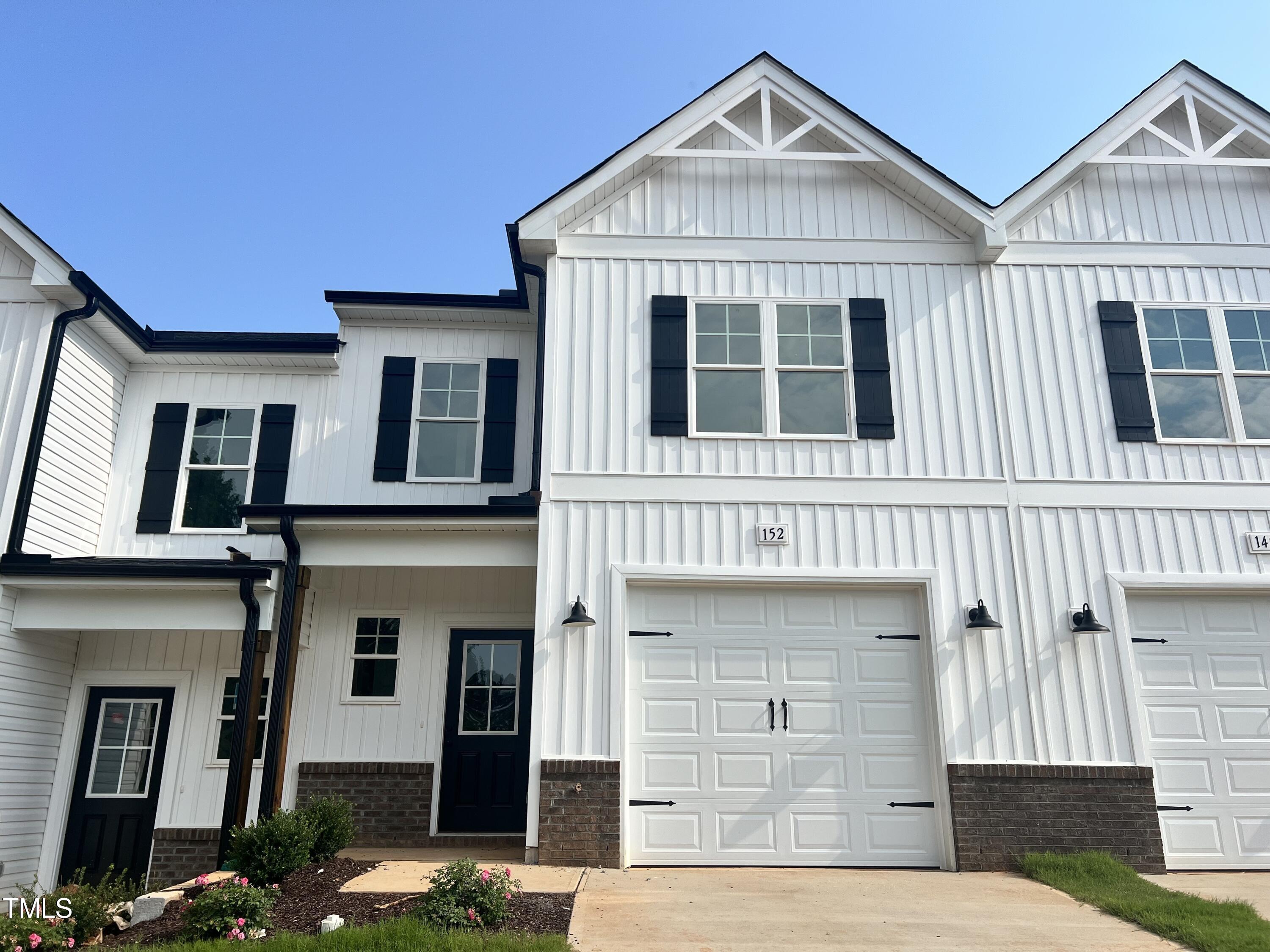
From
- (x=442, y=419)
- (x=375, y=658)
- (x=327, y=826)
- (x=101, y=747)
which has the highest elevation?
(x=442, y=419)

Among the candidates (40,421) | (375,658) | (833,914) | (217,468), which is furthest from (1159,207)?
(40,421)

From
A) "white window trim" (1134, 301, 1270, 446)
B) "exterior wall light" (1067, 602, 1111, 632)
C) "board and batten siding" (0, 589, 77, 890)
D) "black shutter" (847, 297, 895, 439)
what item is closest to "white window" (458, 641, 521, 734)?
"board and batten siding" (0, 589, 77, 890)

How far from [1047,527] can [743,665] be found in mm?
3232

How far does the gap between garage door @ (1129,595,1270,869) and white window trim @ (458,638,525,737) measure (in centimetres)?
620

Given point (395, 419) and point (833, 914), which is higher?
point (395, 419)

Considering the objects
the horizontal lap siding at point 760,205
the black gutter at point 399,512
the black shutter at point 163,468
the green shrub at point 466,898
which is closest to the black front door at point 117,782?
the black shutter at point 163,468

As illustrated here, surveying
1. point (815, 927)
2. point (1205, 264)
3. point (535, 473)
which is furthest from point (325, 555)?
point (1205, 264)

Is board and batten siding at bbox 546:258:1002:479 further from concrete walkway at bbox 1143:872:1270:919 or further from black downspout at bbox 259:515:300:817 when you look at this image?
concrete walkway at bbox 1143:872:1270:919

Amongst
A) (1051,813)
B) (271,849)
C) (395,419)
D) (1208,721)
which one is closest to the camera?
(271,849)

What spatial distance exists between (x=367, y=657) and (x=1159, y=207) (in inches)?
390

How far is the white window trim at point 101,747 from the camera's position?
9.77 m

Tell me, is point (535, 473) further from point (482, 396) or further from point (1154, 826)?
point (1154, 826)

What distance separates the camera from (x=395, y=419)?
10828 mm

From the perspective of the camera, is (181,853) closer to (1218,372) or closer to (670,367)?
(670,367)
